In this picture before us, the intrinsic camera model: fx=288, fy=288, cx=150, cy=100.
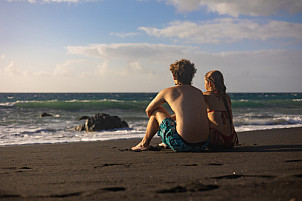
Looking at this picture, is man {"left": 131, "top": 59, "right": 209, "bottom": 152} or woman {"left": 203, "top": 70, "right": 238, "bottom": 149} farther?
woman {"left": 203, "top": 70, "right": 238, "bottom": 149}

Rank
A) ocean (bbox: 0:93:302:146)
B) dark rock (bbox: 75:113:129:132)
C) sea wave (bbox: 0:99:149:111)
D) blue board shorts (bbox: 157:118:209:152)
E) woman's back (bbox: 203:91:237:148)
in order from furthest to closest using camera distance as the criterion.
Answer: sea wave (bbox: 0:99:149:111) → dark rock (bbox: 75:113:129:132) → ocean (bbox: 0:93:302:146) → woman's back (bbox: 203:91:237:148) → blue board shorts (bbox: 157:118:209:152)

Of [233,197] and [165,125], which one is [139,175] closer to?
[233,197]

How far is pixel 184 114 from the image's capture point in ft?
12.1

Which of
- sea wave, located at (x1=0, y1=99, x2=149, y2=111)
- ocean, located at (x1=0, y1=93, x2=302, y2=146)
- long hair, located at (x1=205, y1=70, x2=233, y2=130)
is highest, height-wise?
long hair, located at (x1=205, y1=70, x2=233, y2=130)

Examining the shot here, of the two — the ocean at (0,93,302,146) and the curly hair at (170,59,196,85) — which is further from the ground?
the curly hair at (170,59,196,85)

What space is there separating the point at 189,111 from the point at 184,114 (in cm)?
7

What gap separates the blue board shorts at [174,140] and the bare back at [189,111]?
65mm

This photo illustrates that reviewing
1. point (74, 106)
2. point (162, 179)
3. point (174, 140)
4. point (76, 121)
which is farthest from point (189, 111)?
point (74, 106)

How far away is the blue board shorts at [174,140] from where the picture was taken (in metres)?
3.77

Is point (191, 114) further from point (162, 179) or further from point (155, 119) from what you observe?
point (162, 179)

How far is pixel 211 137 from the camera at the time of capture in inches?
157

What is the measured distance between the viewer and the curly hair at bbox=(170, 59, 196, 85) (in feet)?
12.6

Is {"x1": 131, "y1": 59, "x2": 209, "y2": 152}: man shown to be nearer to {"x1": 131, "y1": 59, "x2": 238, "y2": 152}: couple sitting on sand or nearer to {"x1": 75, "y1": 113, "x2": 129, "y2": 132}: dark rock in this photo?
{"x1": 131, "y1": 59, "x2": 238, "y2": 152}: couple sitting on sand

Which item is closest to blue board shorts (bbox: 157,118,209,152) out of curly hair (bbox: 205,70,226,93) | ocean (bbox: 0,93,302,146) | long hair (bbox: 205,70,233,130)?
long hair (bbox: 205,70,233,130)
